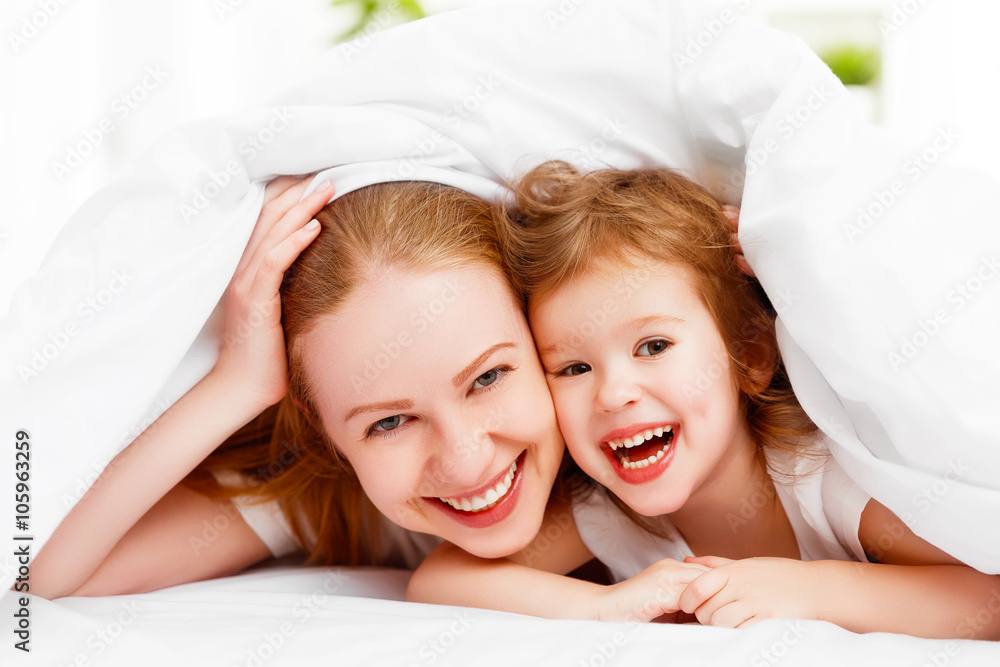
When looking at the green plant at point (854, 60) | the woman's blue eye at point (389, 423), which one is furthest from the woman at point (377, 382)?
the green plant at point (854, 60)

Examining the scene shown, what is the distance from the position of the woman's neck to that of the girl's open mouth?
0.12m

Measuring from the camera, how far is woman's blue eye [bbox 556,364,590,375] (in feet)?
3.14

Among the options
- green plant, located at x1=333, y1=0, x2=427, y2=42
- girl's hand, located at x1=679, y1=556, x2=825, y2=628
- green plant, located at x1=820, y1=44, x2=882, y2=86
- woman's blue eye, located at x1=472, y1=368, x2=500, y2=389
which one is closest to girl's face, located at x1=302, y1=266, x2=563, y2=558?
woman's blue eye, located at x1=472, y1=368, x2=500, y2=389

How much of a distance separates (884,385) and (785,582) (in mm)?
223

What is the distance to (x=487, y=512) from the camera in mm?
960

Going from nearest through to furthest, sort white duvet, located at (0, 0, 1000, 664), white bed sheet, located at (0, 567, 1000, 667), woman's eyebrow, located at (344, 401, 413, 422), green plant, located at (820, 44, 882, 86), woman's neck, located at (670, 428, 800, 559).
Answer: white bed sheet, located at (0, 567, 1000, 667), white duvet, located at (0, 0, 1000, 664), woman's eyebrow, located at (344, 401, 413, 422), woman's neck, located at (670, 428, 800, 559), green plant, located at (820, 44, 882, 86)

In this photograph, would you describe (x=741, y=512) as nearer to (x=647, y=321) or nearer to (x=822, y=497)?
(x=822, y=497)

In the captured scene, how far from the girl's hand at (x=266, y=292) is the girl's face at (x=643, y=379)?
30cm

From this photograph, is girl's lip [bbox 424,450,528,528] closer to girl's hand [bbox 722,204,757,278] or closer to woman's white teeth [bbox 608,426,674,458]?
woman's white teeth [bbox 608,426,674,458]

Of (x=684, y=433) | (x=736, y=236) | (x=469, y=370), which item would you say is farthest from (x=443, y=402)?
(x=736, y=236)

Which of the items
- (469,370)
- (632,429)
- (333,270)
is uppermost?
(333,270)

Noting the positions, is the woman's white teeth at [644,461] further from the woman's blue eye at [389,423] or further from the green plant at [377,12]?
the green plant at [377,12]

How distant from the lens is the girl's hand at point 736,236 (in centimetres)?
98

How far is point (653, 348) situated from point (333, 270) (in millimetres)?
375
